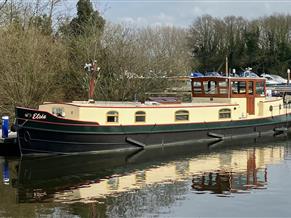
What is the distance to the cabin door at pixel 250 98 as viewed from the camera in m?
27.0

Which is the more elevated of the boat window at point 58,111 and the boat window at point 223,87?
the boat window at point 223,87

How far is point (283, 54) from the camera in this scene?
6894 centimetres

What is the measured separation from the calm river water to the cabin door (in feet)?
13.1

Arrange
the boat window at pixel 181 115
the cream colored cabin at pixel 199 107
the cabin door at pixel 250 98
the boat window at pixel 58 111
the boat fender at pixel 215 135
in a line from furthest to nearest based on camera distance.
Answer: the cabin door at pixel 250 98, the boat fender at pixel 215 135, the boat window at pixel 181 115, the cream colored cabin at pixel 199 107, the boat window at pixel 58 111

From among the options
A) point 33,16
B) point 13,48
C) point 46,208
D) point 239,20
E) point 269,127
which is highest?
point 239,20

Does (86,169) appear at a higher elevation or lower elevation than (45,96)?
lower

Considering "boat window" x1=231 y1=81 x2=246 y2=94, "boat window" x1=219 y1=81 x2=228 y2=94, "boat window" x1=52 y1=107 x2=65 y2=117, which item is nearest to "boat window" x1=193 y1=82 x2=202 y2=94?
"boat window" x1=219 y1=81 x2=228 y2=94

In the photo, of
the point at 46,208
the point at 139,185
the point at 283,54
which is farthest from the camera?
the point at 283,54

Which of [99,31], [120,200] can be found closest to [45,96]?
[99,31]

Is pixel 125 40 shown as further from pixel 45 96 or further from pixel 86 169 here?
pixel 86 169

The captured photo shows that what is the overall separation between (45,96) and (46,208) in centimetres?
1379

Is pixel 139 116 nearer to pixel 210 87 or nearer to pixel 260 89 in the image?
pixel 210 87

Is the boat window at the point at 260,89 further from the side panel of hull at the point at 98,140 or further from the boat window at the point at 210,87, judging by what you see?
the side panel of hull at the point at 98,140

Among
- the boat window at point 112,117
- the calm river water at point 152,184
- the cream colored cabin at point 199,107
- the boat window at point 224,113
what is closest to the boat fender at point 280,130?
the cream colored cabin at point 199,107
